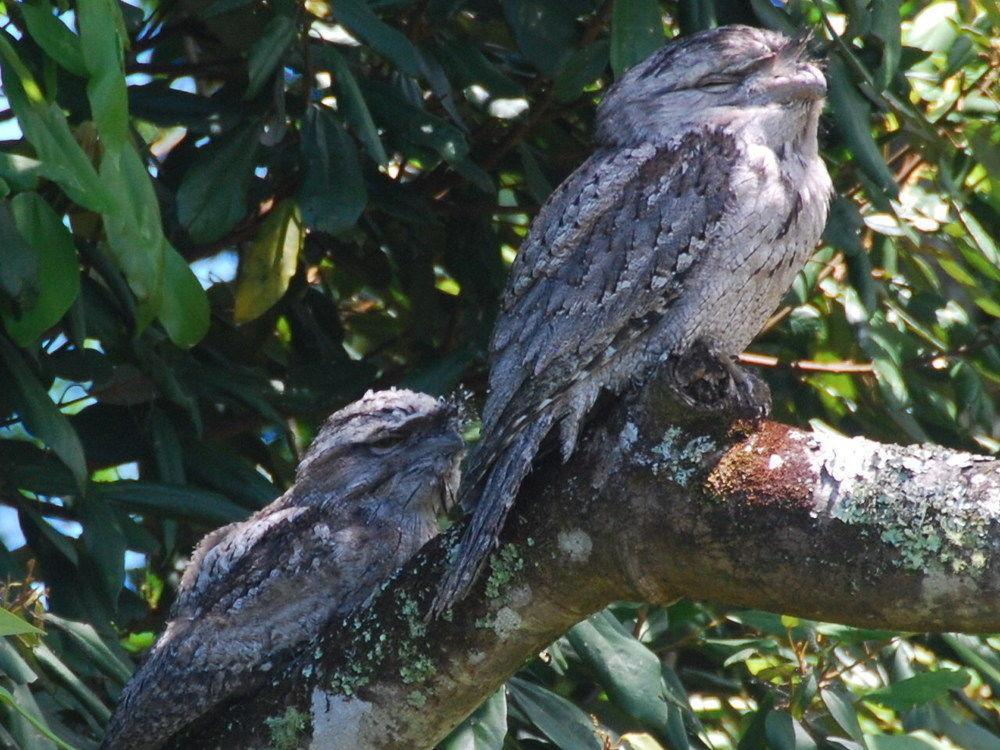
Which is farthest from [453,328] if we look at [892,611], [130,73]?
[892,611]

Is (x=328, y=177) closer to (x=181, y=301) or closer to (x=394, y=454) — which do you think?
(x=394, y=454)

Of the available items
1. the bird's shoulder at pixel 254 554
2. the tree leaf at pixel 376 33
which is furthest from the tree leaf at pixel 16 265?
the tree leaf at pixel 376 33

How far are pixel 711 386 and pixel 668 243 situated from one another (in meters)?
0.81

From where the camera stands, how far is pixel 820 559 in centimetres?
209

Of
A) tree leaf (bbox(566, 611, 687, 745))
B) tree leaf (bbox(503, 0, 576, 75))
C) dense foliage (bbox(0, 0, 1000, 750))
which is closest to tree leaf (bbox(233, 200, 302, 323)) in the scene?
dense foliage (bbox(0, 0, 1000, 750))

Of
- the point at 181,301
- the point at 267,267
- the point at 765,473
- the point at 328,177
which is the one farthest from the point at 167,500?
the point at 765,473

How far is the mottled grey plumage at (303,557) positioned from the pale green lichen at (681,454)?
3.27ft

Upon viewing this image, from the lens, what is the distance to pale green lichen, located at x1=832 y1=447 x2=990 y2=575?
1.98m

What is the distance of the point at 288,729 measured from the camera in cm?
257

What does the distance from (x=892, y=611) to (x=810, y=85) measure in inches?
66.0

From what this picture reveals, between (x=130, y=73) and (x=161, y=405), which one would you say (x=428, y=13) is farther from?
(x=161, y=405)

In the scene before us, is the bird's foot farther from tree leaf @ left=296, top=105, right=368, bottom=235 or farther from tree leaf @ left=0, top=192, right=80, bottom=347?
tree leaf @ left=296, top=105, right=368, bottom=235

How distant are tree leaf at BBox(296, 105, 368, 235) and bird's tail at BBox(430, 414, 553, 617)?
0.95 meters

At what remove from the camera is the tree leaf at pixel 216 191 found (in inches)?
140
